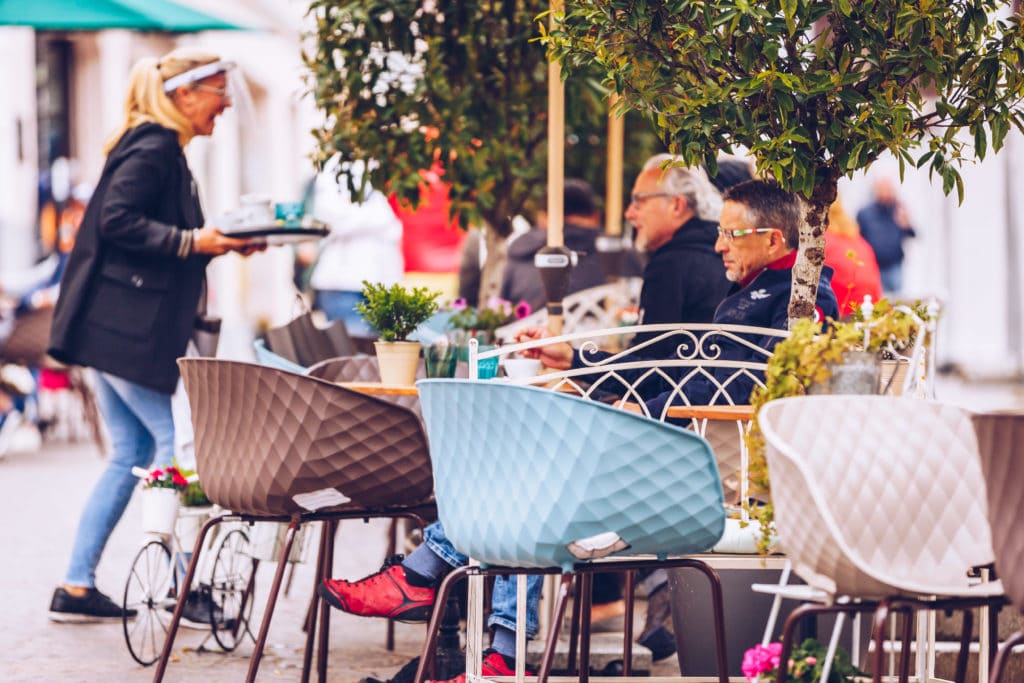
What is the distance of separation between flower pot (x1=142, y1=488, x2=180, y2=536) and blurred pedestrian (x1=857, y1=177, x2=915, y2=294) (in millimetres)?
11643

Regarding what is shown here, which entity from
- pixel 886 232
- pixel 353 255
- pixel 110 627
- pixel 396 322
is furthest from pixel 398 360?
pixel 886 232

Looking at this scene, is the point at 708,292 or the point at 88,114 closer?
the point at 708,292

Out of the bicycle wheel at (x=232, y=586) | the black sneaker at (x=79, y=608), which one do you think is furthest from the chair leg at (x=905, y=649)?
the black sneaker at (x=79, y=608)

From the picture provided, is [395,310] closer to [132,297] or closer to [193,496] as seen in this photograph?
[193,496]

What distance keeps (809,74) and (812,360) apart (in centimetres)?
78

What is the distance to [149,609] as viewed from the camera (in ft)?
17.7

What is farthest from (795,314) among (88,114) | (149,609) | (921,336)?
(88,114)

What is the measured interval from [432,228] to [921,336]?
635 cm

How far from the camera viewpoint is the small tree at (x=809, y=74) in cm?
384

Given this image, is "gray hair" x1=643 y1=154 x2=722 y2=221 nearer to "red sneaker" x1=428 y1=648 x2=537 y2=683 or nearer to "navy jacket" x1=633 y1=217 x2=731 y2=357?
"navy jacket" x1=633 y1=217 x2=731 y2=357

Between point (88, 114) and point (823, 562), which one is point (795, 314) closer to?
point (823, 562)

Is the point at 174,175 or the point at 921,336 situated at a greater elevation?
the point at 174,175

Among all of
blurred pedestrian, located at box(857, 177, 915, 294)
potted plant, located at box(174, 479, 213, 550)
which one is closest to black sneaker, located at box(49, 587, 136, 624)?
potted plant, located at box(174, 479, 213, 550)

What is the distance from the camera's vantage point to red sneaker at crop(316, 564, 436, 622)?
4.35 meters
